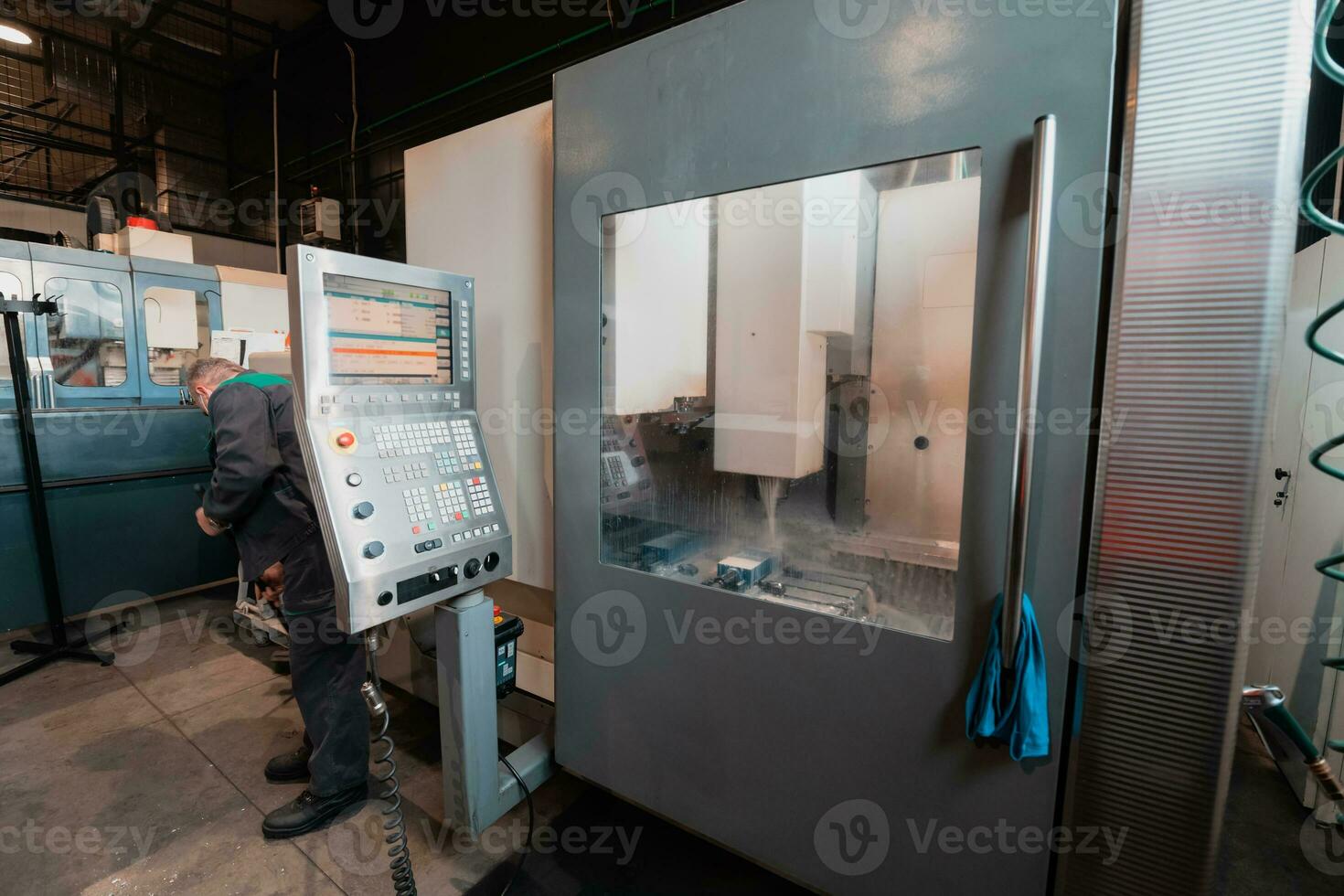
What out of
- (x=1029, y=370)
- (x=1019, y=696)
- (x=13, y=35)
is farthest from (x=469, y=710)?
(x=13, y=35)

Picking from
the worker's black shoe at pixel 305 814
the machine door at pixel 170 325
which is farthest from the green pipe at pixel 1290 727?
the machine door at pixel 170 325

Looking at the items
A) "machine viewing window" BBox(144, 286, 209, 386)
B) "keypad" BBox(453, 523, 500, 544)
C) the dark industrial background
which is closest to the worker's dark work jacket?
"keypad" BBox(453, 523, 500, 544)

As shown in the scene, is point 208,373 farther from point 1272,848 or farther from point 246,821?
point 1272,848

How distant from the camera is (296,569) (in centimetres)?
175

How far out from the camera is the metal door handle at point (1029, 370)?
888 millimetres

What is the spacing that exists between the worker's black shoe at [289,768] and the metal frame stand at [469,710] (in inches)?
31.3

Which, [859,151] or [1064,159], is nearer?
[1064,159]

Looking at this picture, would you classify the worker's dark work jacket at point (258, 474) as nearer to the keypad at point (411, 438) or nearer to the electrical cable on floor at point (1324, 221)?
the keypad at point (411, 438)

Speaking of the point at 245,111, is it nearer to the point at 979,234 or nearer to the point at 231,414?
the point at 231,414

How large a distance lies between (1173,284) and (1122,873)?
94cm

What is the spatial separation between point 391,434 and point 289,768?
1.43 m

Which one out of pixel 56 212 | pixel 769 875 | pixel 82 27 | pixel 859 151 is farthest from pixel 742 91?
pixel 56 212

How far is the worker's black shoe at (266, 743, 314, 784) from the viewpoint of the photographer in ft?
6.41

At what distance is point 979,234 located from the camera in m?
0.98
